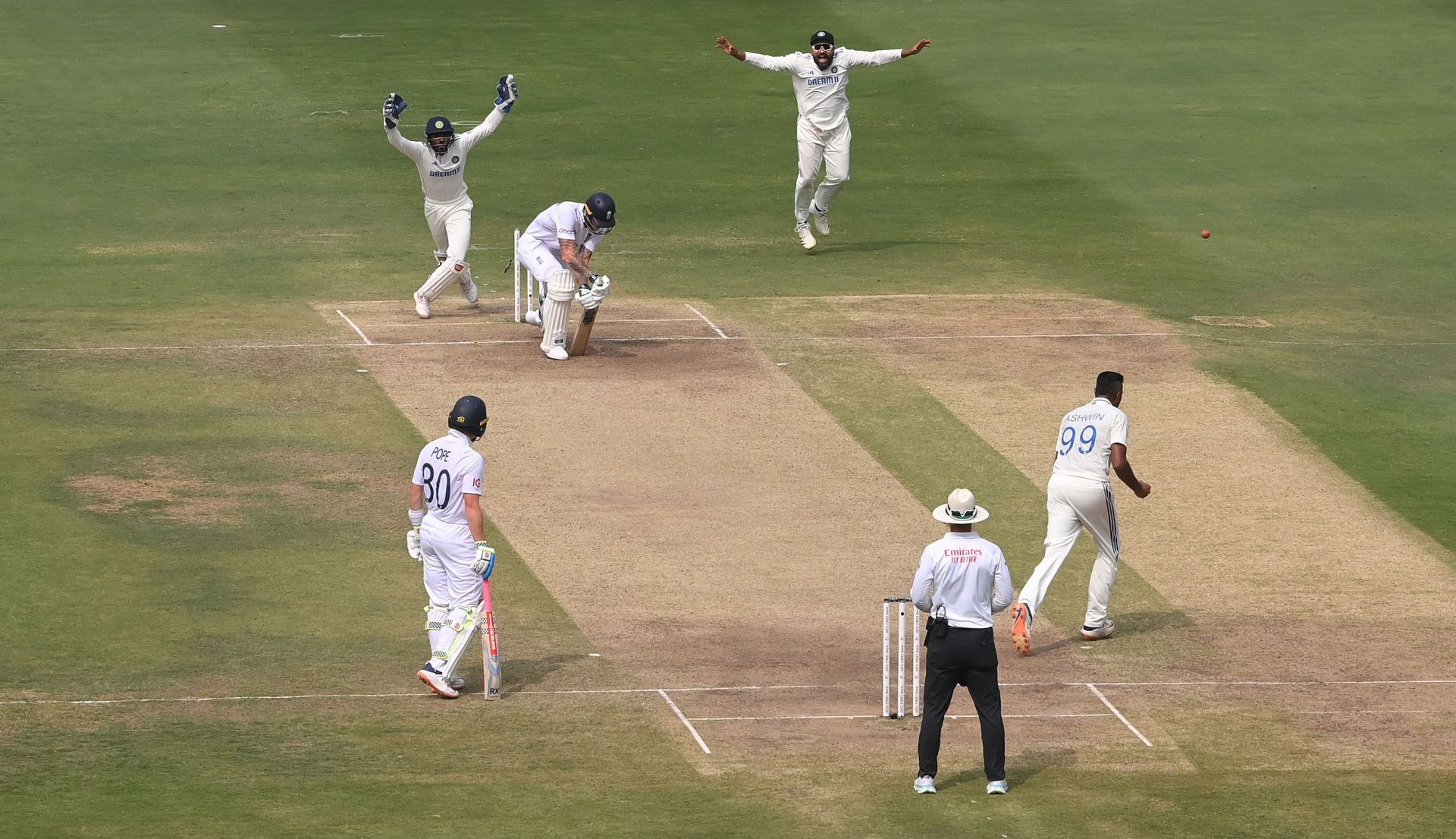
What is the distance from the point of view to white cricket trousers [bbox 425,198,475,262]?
24.2m

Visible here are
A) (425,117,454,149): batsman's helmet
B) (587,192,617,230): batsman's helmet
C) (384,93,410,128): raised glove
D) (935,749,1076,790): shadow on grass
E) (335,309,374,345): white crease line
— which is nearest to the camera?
(935,749,1076,790): shadow on grass

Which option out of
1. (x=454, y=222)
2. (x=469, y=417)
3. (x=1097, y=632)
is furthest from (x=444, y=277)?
(x=1097, y=632)

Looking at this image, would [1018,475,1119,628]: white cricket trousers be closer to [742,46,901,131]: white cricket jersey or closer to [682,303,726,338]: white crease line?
[682,303,726,338]: white crease line

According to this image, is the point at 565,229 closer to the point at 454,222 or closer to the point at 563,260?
the point at 563,260

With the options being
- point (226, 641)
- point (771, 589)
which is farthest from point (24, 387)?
point (771, 589)

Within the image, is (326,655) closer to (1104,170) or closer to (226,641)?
(226,641)

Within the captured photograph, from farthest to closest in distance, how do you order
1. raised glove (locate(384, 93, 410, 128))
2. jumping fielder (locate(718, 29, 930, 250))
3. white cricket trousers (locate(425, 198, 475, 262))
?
jumping fielder (locate(718, 29, 930, 250)) < white cricket trousers (locate(425, 198, 475, 262)) < raised glove (locate(384, 93, 410, 128))

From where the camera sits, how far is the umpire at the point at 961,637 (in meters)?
13.3

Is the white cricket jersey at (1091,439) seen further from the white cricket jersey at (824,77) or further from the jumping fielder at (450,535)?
the white cricket jersey at (824,77)

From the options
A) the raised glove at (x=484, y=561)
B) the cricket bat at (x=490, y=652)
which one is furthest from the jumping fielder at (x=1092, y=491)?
the raised glove at (x=484, y=561)

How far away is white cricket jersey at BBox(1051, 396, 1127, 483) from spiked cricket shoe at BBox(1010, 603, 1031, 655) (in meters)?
1.24

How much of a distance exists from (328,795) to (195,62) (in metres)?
25.4

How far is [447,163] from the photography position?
24.1 m

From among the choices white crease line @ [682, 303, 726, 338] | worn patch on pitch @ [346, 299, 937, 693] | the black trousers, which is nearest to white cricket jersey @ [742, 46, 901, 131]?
white crease line @ [682, 303, 726, 338]
